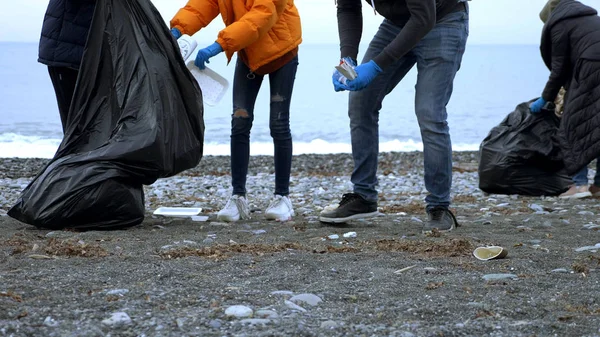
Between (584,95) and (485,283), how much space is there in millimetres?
3503

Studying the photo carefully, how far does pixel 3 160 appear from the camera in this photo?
1041cm

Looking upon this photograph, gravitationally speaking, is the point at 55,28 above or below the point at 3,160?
above

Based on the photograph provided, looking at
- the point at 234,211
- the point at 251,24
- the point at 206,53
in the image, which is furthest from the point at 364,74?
the point at 234,211

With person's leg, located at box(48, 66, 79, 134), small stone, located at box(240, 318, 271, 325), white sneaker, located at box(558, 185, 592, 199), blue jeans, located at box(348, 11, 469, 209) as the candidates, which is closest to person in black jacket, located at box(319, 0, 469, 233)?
blue jeans, located at box(348, 11, 469, 209)

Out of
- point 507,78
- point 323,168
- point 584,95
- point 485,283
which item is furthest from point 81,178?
point 507,78

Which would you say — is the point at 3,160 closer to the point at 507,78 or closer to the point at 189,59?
the point at 189,59

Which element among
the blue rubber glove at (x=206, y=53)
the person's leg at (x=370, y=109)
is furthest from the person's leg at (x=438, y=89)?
the blue rubber glove at (x=206, y=53)

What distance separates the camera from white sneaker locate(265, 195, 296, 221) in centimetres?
460

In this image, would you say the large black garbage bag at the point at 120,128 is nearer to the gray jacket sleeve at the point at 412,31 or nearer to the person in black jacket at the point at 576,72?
the gray jacket sleeve at the point at 412,31

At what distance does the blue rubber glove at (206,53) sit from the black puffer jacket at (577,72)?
2.94 m

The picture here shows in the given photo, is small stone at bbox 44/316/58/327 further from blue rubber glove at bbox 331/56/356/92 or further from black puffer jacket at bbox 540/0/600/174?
black puffer jacket at bbox 540/0/600/174

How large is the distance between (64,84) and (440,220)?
231 centimetres

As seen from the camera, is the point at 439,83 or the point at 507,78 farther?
the point at 507,78

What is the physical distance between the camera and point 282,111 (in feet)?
14.6
